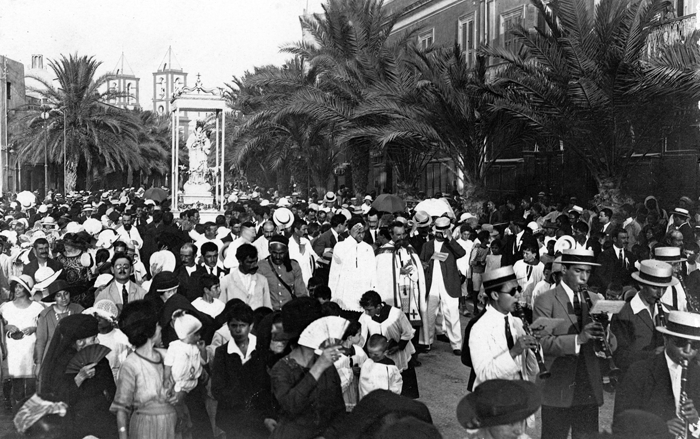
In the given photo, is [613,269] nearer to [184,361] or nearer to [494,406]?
[184,361]

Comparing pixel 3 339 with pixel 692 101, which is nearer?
pixel 3 339

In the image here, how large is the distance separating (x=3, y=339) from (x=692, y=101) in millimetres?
10865

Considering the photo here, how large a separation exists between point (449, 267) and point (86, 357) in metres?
5.32

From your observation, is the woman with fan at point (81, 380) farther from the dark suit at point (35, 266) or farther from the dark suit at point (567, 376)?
the dark suit at point (35, 266)

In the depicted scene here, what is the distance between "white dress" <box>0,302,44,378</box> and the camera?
675 centimetres

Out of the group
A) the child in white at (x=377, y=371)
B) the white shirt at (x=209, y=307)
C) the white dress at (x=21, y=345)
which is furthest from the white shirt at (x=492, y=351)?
the white dress at (x=21, y=345)

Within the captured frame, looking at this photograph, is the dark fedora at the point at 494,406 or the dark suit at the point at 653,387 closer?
the dark fedora at the point at 494,406

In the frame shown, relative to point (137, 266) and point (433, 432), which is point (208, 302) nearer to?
point (137, 266)

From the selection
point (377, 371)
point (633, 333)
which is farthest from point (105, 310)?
point (633, 333)

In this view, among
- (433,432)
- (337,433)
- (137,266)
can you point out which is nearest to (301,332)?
(337,433)

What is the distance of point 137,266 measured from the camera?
9070 millimetres

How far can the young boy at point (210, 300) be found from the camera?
673 cm

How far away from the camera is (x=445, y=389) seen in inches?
307

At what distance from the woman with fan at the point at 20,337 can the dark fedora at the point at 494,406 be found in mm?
4502
